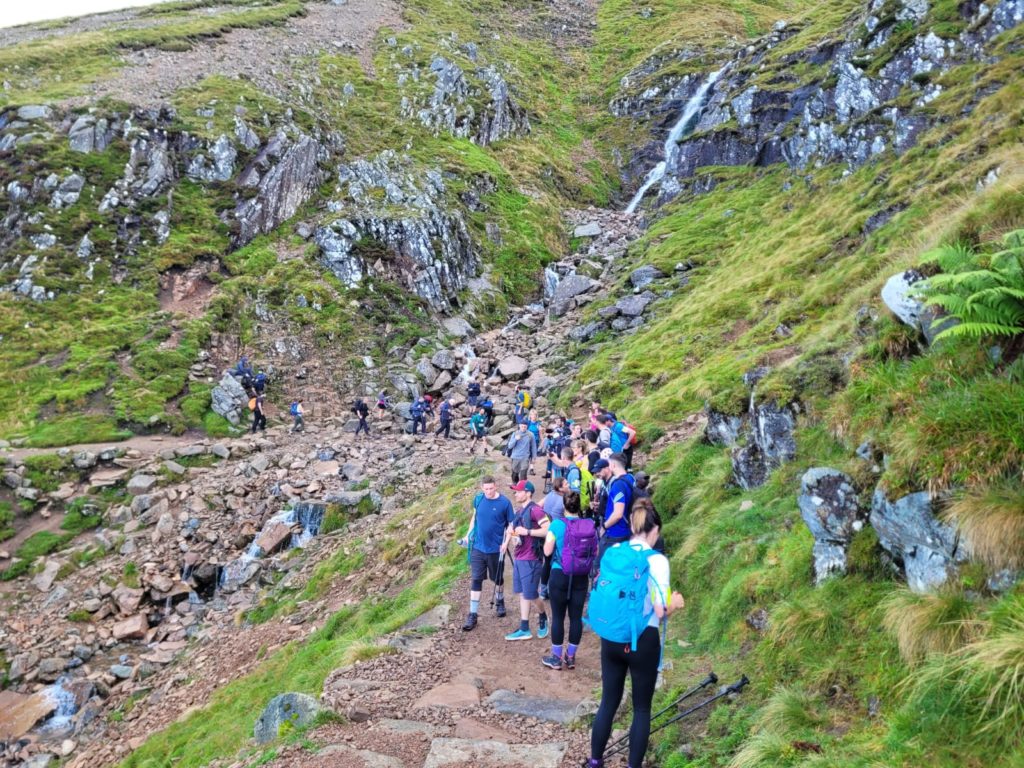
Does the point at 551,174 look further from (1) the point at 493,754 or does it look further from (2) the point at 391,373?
(1) the point at 493,754

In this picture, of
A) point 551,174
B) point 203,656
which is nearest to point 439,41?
point 551,174

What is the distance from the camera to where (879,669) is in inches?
226

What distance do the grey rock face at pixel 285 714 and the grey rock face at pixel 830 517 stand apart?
22.8 feet

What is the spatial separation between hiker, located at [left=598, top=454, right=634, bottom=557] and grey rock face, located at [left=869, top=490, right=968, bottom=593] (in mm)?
3402

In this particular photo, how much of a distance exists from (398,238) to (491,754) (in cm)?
3899

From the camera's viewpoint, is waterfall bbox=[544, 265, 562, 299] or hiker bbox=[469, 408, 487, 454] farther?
waterfall bbox=[544, 265, 562, 299]

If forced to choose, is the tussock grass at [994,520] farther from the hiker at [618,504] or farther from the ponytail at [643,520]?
the hiker at [618,504]

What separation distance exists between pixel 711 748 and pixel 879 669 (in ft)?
5.99

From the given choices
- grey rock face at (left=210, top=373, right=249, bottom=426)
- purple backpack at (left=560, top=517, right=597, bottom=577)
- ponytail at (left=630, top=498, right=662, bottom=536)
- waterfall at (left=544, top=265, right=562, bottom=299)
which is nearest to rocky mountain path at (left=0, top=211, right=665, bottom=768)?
purple backpack at (left=560, top=517, right=597, bottom=577)

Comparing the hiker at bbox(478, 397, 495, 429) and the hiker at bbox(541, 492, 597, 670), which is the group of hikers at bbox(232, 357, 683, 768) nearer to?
the hiker at bbox(541, 492, 597, 670)

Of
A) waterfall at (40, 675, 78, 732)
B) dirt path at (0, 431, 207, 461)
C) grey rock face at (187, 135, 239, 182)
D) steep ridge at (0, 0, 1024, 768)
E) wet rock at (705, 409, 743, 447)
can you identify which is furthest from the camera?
grey rock face at (187, 135, 239, 182)

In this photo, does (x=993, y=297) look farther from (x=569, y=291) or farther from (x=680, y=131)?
(x=680, y=131)

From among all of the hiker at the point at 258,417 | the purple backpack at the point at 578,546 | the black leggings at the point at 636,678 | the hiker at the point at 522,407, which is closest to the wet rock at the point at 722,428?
the purple backpack at the point at 578,546

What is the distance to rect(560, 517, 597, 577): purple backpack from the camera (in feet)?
27.8
